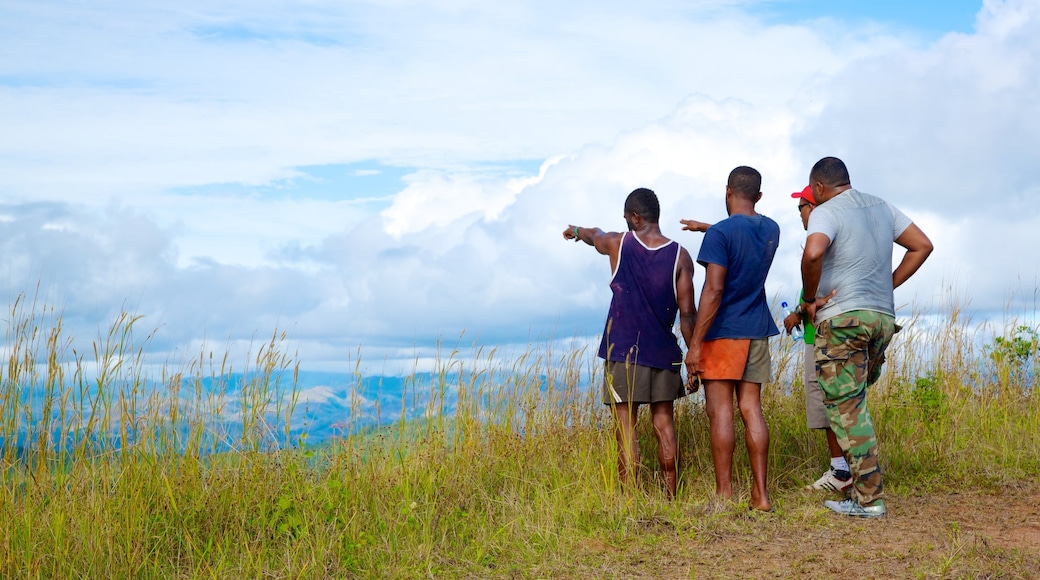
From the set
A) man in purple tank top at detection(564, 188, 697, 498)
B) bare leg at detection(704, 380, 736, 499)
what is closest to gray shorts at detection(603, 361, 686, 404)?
man in purple tank top at detection(564, 188, 697, 498)

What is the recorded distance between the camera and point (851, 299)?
18.9 ft

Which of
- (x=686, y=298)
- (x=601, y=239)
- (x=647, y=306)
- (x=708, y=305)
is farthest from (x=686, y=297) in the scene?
(x=601, y=239)

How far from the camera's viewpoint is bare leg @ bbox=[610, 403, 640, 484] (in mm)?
6219

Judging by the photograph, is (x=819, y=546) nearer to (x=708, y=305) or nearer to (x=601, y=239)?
(x=708, y=305)

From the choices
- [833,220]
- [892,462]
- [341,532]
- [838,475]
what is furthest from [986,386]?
[341,532]

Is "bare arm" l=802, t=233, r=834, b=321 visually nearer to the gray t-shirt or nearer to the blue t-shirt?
the gray t-shirt

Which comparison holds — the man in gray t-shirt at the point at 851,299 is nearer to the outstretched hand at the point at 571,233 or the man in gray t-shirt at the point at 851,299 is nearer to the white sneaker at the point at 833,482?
the white sneaker at the point at 833,482

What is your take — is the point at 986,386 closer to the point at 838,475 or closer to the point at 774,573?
the point at 838,475

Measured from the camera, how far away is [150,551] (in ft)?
18.1

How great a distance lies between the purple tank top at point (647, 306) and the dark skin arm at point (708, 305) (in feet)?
1.20

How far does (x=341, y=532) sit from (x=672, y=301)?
8.70ft

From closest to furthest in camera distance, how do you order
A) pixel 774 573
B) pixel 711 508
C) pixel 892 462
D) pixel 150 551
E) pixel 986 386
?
1. pixel 774 573
2. pixel 150 551
3. pixel 711 508
4. pixel 892 462
5. pixel 986 386

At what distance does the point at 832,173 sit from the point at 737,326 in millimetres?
1210

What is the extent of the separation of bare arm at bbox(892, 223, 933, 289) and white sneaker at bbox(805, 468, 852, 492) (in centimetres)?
142
